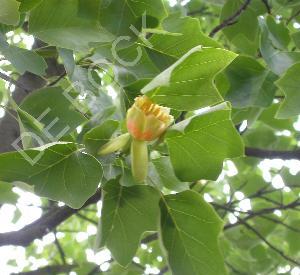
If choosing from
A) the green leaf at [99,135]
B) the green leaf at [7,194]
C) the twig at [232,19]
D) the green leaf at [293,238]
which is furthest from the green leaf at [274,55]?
the green leaf at [293,238]

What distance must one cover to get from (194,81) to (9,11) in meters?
0.31

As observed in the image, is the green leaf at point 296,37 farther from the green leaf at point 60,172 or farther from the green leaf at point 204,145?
the green leaf at point 60,172

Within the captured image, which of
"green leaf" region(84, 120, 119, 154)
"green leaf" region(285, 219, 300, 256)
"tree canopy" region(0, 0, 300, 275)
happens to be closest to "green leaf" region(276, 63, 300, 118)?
"tree canopy" region(0, 0, 300, 275)

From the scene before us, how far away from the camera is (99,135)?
0.80 meters

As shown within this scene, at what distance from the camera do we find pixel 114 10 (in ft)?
2.93

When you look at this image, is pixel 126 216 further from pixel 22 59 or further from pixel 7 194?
pixel 7 194

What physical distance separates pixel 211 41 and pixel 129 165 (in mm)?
265

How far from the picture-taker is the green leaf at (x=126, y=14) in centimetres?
89

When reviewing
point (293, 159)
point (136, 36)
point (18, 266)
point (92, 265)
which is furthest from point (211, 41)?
point (18, 266)

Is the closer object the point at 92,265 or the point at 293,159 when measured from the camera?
the point at 293,159

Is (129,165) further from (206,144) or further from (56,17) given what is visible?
(56,17)

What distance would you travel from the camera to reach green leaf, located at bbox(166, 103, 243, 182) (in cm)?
80

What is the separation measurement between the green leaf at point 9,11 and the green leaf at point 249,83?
0.51 meters

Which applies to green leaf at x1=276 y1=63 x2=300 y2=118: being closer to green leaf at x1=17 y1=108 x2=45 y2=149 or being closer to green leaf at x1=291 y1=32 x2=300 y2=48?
green leaf at x1=291 y1=32 x2=300 y2=48
